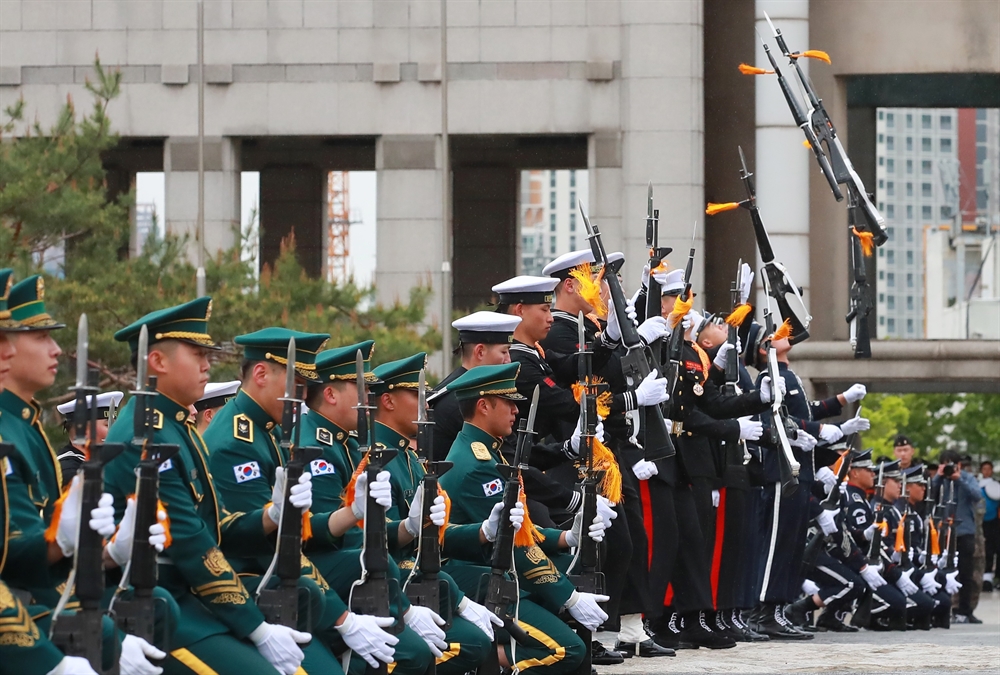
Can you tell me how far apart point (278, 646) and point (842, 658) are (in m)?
5.63

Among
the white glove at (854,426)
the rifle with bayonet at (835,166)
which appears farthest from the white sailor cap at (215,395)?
the rifle with bayonet at (835,166)

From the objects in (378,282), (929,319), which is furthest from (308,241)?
(929,319)

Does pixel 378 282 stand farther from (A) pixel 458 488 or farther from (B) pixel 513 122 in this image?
(A) pixel 458 488

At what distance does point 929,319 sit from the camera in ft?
442

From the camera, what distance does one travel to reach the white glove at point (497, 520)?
7.61 meters

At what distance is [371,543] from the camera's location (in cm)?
659

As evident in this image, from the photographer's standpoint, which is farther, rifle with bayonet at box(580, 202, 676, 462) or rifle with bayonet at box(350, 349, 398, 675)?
rifle with bayonet at box(580, 202, 676, 462)

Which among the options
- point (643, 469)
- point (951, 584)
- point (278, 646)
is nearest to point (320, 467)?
point (278, 646)

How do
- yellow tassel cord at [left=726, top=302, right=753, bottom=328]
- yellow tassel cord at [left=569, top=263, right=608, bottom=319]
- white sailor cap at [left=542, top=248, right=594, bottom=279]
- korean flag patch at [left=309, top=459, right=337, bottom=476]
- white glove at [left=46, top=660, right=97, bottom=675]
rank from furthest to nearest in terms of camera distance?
1. yellow tassel cord at [left=726, top=302, right=753, bottom=328]
2. white sailor cap at [left=542, top=248, right=594, bottom=279]
3. yellow tassel cord at [left=569, top=263, right=608, bottom=319]
4. korean flag patch at [left=309, top=459, right=337, bottom=476]
5. white glove at [left=46, top=660, right=97, bottom=675]

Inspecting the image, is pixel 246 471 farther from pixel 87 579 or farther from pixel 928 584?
pixel 928 584

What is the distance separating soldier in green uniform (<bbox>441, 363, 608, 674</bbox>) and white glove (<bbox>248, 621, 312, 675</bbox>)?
191cm

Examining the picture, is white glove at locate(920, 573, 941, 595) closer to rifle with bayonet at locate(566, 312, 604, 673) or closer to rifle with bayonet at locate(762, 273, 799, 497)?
rifle with bayonet at locate(762, 273, 799, 497)

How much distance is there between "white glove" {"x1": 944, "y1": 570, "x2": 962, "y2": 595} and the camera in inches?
680

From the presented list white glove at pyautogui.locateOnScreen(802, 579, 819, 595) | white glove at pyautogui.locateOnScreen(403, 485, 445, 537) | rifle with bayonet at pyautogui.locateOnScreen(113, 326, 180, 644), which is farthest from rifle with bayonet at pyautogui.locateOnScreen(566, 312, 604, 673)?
white glove at pyautogui.locateOnScreen(802, 579, 819, 595)
